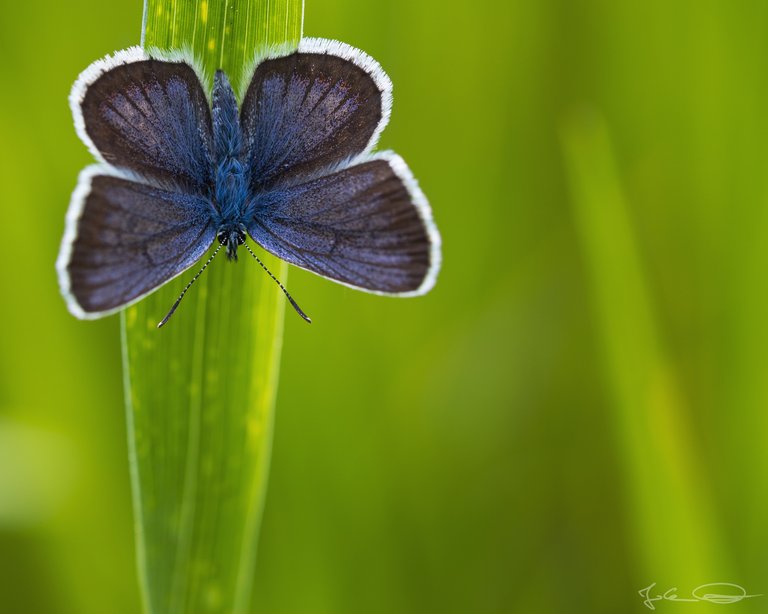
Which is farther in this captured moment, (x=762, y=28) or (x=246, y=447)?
(x=762, y=28)

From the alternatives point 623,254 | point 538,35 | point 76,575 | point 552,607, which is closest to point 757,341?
point 623,254

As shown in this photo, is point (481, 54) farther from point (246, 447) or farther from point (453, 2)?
point (246, 447)

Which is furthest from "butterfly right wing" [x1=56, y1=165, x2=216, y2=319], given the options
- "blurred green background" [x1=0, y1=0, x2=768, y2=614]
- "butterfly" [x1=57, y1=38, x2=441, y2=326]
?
"blurred green background" [x1=0, y1=0, x2=768, y2=614]

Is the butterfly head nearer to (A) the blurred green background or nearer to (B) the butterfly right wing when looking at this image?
(B) the butterfly right wing

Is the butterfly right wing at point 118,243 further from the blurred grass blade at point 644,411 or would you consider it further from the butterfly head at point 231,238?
the blurred grass blade at point 644,411

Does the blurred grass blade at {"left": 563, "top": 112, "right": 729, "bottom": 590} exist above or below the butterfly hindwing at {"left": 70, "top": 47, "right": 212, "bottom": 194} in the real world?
below
